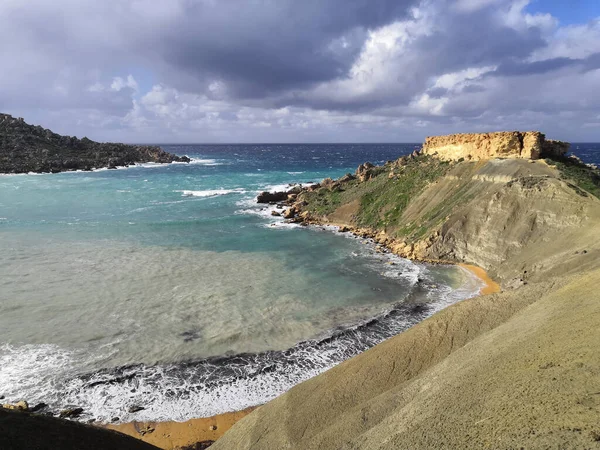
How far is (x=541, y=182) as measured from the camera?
92.8 feet

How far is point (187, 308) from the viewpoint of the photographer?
2086 centimetres

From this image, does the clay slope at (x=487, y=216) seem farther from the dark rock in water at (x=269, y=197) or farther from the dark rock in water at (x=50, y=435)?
the dark rock in water at (x=50, y=435)

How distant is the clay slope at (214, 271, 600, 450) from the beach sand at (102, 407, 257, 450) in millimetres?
1673

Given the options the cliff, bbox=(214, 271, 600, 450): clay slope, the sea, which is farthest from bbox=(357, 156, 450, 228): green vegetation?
bbox=(214, 271, 600, 450): clay slope

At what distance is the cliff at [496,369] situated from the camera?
6.89 m

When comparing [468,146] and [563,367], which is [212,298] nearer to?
[563,367]

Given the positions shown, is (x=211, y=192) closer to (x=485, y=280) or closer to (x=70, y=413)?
(x=485, y=280)

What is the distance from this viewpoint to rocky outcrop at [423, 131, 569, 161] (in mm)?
33219

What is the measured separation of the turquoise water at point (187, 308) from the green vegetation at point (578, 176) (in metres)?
10.8

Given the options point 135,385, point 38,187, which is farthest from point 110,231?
point 38,187

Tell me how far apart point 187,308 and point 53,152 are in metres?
112

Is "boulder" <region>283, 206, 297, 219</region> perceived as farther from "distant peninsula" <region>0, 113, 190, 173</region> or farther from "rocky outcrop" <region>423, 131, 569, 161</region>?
"distant peninsula" <region>0, 113, 190, 173</region>

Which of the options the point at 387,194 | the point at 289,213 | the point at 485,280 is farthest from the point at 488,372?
the point at 289,213

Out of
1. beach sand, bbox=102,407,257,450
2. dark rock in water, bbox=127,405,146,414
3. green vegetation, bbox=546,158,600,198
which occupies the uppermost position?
green vegetation, bbox=546,158,600,198
